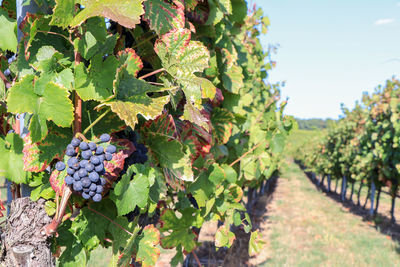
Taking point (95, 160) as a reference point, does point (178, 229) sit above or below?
below

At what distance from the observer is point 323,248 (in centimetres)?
866

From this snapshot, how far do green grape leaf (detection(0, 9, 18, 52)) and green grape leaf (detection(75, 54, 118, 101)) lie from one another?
0.39 metres

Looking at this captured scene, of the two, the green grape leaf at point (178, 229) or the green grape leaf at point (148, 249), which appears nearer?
the green grape leaf at point (148, 249)

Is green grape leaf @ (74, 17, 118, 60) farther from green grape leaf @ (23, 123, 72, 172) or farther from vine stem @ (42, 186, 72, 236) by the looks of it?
vine stem @ (42, 186, 72, 236)

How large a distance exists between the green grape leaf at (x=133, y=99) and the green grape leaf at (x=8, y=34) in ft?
1.61

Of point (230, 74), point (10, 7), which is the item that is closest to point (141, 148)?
point (10, 7)

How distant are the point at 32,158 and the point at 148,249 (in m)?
0.69

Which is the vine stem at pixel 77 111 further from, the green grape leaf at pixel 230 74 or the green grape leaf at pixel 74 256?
the green grape leaf at pixel 230 74

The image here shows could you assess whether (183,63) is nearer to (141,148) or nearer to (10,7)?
(141,148)

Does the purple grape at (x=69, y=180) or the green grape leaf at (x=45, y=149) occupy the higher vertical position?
the green grape leaf at (x=45, y=149)

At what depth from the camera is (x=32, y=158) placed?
1158mm

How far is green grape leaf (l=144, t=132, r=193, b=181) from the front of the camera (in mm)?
1609

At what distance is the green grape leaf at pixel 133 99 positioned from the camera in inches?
41.7

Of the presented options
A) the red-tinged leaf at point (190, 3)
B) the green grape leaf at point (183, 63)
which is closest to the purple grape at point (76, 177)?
the green grape leaf at point (183, 63)
